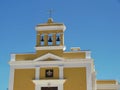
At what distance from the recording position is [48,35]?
24.4 m

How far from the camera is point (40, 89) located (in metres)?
23.4

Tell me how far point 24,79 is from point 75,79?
3.96m

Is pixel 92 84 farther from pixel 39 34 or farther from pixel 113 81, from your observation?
pixel 39 34

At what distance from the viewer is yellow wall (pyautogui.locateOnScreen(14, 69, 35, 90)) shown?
2348cm

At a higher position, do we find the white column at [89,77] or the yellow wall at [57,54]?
the yellow wall at [57,54]

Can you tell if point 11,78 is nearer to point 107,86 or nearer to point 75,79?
point 75,79

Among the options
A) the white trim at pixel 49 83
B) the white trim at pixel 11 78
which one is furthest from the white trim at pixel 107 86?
the white trim at pixel 11 78

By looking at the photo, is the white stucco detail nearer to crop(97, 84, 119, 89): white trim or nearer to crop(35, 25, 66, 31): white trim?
crop(97, 84, 119, 89): white trim

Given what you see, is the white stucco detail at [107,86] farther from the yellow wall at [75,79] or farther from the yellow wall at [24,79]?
the yellow wall at [24,79]

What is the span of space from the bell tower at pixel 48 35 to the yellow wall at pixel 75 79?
2091 millimetres

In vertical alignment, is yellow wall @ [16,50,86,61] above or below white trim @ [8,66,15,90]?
above

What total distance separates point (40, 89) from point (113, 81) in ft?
21.0

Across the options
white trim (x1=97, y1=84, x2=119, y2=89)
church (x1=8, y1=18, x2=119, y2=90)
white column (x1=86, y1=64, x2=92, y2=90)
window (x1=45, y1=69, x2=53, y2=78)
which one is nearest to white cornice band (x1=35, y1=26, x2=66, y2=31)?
church (x1=8, y1=18, x2=119, y2=90)

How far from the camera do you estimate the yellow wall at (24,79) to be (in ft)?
77.0
